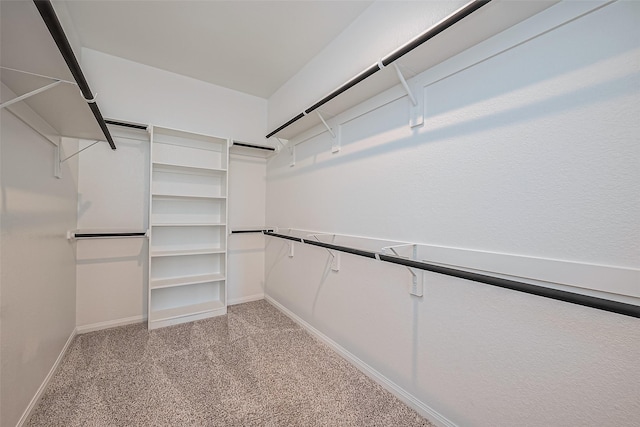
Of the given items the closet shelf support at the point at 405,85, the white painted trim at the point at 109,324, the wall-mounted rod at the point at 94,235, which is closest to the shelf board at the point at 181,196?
the wall-mounted rod at the point at 94,235

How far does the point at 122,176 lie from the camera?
8.48ft

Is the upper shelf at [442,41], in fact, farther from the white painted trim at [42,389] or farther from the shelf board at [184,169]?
Result: the white painted trim at [42,389]

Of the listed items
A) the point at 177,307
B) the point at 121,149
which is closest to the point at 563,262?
the point at 177,307

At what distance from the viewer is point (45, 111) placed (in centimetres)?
154

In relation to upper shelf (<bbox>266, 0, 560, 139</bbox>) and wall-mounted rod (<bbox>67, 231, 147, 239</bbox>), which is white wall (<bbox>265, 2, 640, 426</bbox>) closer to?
upper shelf (<bbox>266, 0, 560, 139</bbox>)

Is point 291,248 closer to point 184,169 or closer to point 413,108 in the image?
point 184,169

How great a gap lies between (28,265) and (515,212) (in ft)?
8.56

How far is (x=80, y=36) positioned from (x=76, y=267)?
2.11 m

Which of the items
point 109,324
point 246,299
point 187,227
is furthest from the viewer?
point 246,299

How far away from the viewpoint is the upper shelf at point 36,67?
86cm

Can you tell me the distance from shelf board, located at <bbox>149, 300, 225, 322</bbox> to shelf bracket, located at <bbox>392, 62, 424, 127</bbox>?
107 inches

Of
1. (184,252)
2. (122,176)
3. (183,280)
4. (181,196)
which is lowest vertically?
(183,280)

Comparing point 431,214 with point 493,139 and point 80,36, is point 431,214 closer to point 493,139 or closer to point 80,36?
point 493,139

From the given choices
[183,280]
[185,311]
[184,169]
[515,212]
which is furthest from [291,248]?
[515,212]
